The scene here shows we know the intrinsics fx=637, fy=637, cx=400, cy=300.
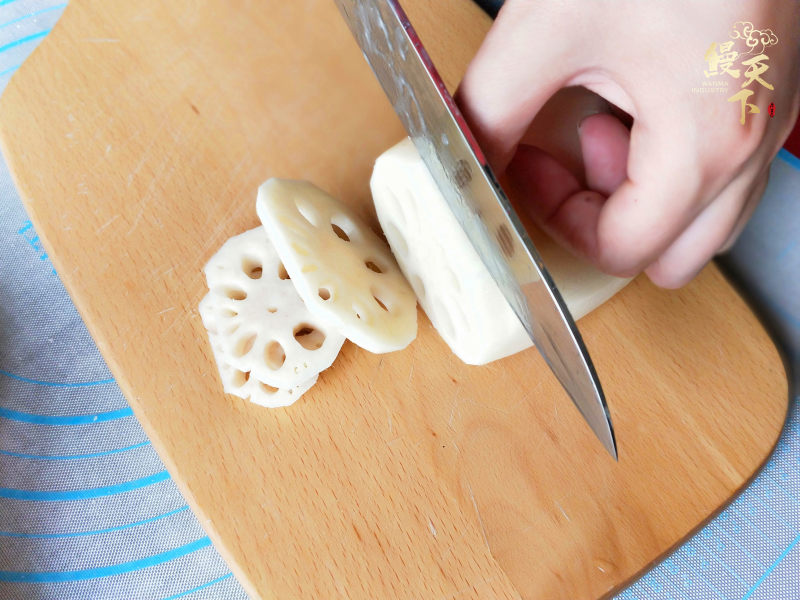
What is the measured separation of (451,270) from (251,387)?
334mm

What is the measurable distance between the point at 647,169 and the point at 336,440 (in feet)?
1.82

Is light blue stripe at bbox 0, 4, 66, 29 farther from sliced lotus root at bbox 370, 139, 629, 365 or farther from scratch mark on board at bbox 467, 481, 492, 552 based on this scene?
scratch mark on board at bbox 467, 481, 492, 552

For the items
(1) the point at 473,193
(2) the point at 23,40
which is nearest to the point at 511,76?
(1) the point at 473,193

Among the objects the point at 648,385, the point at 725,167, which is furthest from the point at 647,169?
the point at 648,385

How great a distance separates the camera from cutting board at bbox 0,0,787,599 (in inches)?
35.2

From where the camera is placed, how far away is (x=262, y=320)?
0.89m

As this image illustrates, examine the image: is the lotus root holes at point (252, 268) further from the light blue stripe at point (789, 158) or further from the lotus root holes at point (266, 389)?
the light blue stripe at point (789, 158)

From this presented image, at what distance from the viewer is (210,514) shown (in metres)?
0.89

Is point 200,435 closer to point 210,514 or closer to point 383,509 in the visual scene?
point 210,514

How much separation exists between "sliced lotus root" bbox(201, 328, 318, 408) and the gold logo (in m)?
0.62

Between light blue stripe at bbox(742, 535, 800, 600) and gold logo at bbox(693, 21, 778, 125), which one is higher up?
gold logo at bbox(693, 21, 778, 125)

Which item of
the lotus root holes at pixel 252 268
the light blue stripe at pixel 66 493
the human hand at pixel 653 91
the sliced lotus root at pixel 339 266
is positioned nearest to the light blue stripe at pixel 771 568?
the human hand at pixel 653 91

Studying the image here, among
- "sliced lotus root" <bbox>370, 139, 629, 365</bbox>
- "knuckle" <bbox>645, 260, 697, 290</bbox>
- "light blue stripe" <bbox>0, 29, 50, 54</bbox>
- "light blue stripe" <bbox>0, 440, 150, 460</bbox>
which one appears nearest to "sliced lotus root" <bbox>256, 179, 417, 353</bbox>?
"sliced lotus root" <bbox>370, 139, 629, 365</bbox>

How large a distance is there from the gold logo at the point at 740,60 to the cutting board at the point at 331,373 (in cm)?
40
